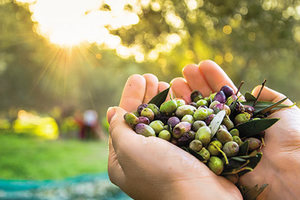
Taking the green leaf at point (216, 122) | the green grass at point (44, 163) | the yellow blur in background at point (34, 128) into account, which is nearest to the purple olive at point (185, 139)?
the green leaf at point (216, 122)

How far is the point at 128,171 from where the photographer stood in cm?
128

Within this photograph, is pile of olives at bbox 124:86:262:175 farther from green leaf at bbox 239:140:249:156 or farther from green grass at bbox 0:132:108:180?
green grass at bbox 0:132:108:180

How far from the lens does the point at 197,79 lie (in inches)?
83.0

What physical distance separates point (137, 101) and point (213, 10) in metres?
1.34

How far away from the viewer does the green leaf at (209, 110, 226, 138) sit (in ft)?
4.25

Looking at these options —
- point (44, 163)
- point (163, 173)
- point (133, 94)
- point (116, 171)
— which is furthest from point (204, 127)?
point (44, 163)

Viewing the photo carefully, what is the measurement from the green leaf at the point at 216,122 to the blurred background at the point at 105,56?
128cm

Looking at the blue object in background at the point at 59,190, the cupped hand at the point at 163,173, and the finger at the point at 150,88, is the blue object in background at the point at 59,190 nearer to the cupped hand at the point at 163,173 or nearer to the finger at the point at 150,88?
the finger at the point at 150,88

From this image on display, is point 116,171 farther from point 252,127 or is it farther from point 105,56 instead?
point 105,56

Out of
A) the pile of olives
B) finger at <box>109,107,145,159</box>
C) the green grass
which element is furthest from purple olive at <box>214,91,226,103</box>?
the green grass

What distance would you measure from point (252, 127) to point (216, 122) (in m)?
0.20

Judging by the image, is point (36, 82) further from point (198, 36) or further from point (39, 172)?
point (198, 36)

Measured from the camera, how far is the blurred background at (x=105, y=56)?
2885 mm

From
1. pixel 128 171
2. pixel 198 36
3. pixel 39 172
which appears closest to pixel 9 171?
pixel 39 172
